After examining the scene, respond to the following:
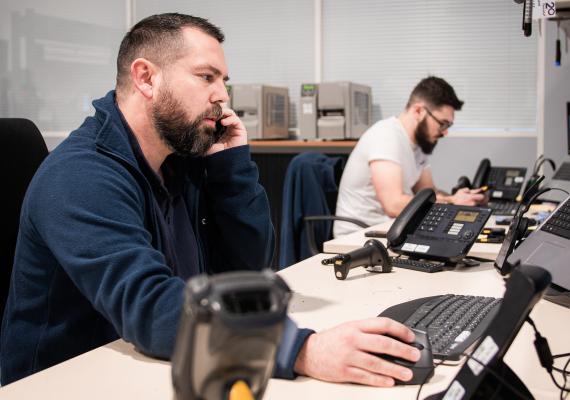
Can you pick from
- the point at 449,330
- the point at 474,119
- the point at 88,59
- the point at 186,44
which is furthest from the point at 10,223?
the point at 88,59

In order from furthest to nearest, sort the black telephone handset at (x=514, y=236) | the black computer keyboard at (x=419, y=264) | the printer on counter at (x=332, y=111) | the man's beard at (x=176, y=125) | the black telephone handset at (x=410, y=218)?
the printer on counter at (x=332, y=111), the black telephone handset at (x=410, y=218), the black computer keyboard at (x=419, y=264), the black telephone handset at (x=514, y=236), the man's beard at (x=176, y=125)

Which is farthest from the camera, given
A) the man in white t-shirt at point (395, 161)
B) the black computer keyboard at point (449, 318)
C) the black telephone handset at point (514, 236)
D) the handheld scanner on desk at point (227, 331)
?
the man in white t-shirt at point (395, 161)

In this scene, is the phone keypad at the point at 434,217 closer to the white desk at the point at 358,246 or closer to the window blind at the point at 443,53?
the white desk at the point at 358,246

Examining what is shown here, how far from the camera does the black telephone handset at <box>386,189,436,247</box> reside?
68.4 inches

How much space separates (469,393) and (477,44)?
4453 mm

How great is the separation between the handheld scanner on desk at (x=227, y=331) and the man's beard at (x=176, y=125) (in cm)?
94

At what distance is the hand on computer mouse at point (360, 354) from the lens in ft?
2.76

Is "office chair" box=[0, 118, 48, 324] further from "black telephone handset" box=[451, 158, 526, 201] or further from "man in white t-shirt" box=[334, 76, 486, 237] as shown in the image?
"black telephone handset" box=[451, 158, 526, 201]

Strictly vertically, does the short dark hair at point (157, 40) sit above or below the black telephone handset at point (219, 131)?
above

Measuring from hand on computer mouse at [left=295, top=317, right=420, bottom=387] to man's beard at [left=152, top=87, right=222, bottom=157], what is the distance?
0.62 m

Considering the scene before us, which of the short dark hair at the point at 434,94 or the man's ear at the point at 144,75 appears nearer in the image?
the man's ear at the point at 144,75

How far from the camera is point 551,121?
11.9 ft

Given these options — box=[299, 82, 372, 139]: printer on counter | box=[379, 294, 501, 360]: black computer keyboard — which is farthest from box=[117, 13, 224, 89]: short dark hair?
box=[299, 82, 372, 139]: printer on counter

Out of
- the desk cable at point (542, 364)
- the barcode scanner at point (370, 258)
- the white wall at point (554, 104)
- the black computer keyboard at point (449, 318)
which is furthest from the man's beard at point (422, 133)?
the desk cable at point (542, 364)
